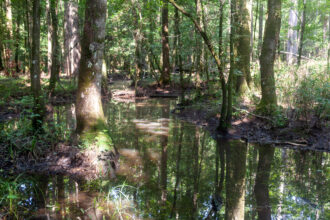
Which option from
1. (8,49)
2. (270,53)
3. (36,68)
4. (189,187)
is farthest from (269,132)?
(8,49)

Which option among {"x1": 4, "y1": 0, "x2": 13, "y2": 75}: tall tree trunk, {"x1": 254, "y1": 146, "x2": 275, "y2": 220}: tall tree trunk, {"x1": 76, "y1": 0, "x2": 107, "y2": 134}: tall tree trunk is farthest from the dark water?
{"x1": 4, "y1": 0, "x2": 13, "y2": 75}: tall tree trunk

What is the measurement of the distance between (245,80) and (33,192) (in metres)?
9.45

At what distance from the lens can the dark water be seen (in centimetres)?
442

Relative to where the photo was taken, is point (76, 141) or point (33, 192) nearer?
point (33, 192)

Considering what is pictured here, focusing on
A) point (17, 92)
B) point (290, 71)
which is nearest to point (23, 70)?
point (17, 92)

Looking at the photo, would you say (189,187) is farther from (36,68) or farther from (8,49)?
(8,49)

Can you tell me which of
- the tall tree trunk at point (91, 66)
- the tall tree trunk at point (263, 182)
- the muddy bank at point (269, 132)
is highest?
the tall tree trunk at point (91, 66)

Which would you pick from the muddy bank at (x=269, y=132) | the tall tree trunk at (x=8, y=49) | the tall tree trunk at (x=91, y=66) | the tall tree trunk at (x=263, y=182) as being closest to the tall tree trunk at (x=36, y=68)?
the tall tree trunk at (x=91, y=66)

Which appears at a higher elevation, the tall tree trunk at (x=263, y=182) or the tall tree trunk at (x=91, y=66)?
the tall tree trunk at (x=91, y=66)

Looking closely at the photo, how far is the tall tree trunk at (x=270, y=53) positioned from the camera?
9297 millimetres

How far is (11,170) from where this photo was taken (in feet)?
19.4

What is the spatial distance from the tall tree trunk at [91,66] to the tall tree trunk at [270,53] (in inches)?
219

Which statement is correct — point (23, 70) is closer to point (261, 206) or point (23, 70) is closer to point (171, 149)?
point (171, 149)

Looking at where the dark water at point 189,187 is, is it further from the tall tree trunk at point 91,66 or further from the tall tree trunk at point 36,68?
the tall tree trunk at point 36,68
